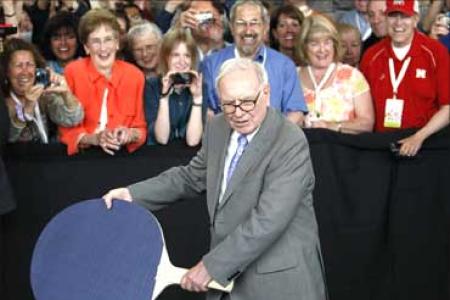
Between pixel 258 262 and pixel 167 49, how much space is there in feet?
7.10

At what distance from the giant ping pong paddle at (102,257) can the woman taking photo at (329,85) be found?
6.83ft

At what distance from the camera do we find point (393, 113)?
19.3ft

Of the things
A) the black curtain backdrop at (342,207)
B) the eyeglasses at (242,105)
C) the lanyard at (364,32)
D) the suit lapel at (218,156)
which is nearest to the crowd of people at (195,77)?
the black curtain backdrop at (342,207)

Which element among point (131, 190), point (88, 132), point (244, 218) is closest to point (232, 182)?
point (244, 218)

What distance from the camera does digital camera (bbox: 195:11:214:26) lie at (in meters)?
6.55

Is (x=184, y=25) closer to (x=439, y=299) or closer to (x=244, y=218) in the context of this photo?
(x=439, y=299)

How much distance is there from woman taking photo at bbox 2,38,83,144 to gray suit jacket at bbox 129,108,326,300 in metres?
1.56

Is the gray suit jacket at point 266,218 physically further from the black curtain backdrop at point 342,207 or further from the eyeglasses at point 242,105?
the black curtain backdrop at point 342,207

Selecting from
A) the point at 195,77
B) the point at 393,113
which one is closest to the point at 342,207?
the point at 393,113

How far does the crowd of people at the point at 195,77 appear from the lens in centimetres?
547

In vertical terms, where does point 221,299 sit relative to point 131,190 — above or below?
below

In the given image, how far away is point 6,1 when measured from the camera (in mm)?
6426

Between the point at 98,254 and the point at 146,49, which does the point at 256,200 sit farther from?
the point at 146,49

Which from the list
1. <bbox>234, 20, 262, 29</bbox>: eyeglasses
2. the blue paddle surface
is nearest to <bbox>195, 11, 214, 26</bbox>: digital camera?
<bbox>234, 20, 262, 29</bbox>: eyeglasses
